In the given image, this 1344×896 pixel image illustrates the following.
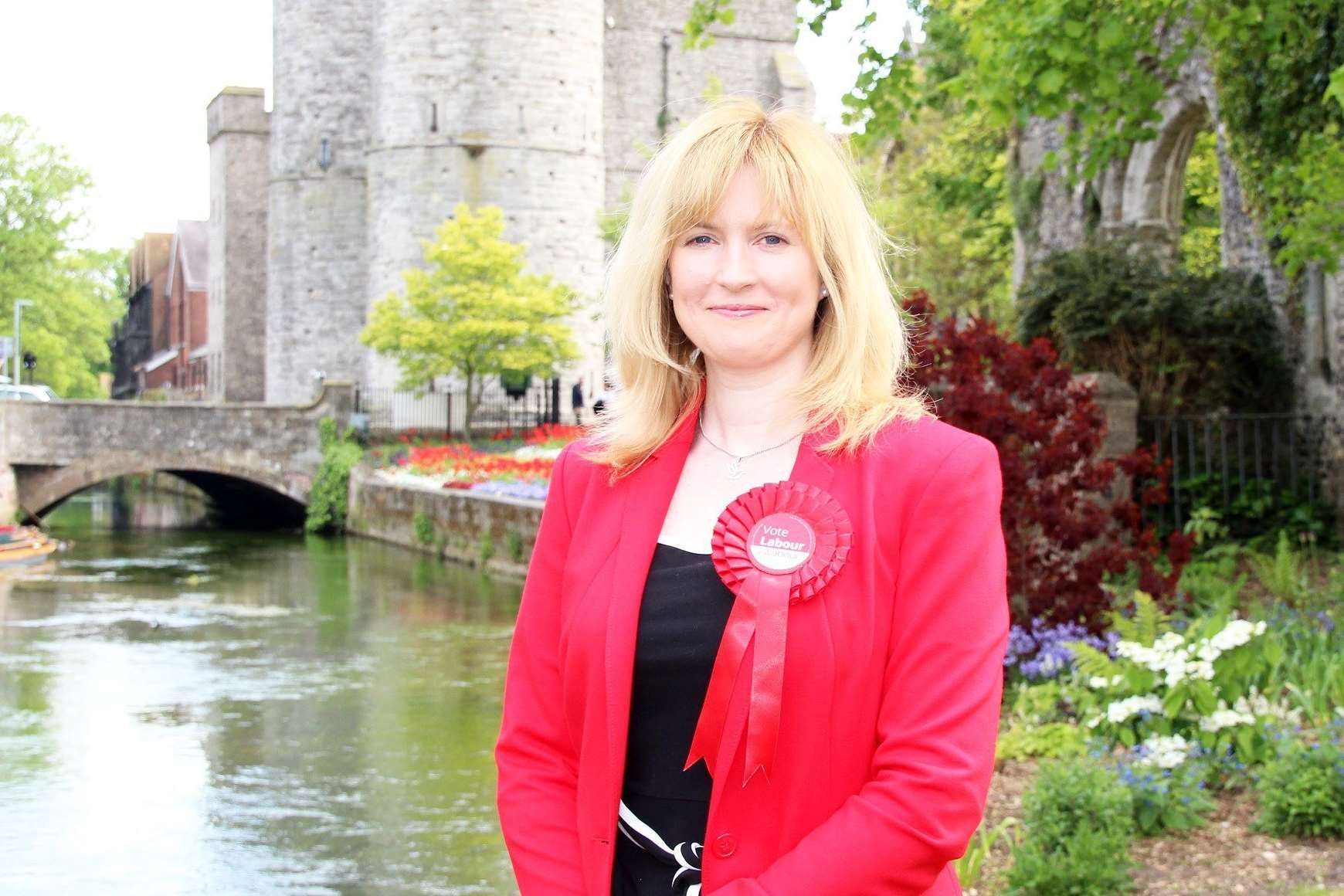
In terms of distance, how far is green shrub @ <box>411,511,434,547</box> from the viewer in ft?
65.9

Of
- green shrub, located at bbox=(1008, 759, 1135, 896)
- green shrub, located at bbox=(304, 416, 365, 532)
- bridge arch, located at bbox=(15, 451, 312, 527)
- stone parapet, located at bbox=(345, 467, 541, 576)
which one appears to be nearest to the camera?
green shrub, located at bbox=(1008, 759, 1135, 896)

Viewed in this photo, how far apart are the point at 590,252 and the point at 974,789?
101ft

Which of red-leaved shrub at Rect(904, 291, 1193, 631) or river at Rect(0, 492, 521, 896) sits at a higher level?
red-leaved shrub at Rect(904, 291, 1193, 631)

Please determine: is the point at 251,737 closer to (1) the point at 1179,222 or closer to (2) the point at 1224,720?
(2) the point at 1224,720

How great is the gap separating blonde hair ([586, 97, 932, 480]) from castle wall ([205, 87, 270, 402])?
150 ft

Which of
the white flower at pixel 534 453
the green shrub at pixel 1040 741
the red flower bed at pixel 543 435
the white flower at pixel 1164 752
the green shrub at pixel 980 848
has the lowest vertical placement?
the green shrub at pixel 980 848

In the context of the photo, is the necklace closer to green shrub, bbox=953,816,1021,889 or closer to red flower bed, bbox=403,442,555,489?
green shrub, bbox=953,816,1021,889

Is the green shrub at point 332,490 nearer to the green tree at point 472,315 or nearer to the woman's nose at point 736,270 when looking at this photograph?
the green tree at point 472,315

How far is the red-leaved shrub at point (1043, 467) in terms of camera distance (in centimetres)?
706

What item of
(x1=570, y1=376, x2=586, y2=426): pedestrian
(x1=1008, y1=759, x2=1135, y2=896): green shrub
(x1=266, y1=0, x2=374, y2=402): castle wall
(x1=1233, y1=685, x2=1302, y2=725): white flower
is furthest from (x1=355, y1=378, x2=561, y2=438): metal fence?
(x1=1008, y1=759, x2=1135, y2=896): green shrub

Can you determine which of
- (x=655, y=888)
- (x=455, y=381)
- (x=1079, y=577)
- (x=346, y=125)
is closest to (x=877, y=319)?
(x=655, y=888)

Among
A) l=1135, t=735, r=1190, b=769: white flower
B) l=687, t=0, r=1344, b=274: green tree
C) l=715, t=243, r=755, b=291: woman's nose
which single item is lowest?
l=1135, t=735, r=1190, b=769: white flower

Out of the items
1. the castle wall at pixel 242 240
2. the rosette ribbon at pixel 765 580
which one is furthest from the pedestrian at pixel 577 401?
the rosette ribbon at pixel 765 580

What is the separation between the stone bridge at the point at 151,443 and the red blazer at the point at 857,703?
24329mm
